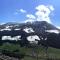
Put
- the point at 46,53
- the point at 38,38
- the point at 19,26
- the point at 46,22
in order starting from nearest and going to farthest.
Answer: the point at 46,53
the point at 38,38
the point at 19,26
the point at 46,22

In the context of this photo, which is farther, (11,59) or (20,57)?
(20,57)

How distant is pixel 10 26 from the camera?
12106cm

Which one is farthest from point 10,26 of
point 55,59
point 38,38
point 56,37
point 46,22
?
point 55,59

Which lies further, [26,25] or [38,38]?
[26,25]

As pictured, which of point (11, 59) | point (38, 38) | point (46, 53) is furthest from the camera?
point (38, 38)

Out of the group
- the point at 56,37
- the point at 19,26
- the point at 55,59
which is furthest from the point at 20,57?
the point at 19,26

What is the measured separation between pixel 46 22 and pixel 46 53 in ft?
249

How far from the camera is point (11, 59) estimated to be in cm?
4047

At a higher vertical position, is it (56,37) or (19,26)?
(19,26)

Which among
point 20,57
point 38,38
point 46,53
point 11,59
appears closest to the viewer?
point 11,59

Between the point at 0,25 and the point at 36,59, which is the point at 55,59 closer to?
the point at 36,59

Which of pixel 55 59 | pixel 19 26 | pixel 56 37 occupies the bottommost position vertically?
pixel 55 59

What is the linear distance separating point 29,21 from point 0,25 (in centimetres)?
1824

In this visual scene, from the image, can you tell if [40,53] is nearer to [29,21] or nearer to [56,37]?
[56,37]
